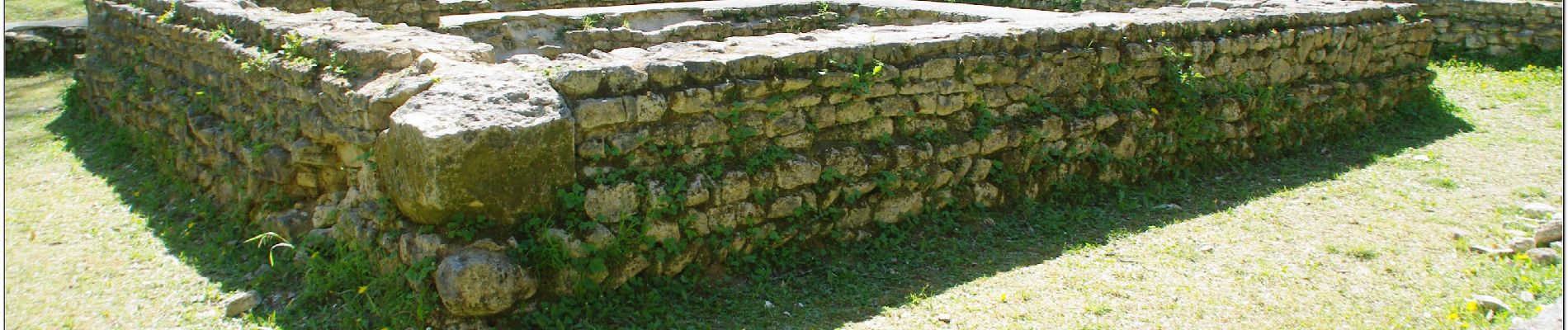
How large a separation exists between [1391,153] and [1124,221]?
2.43 meters

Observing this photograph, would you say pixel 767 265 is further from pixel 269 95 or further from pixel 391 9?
pixel 391 9

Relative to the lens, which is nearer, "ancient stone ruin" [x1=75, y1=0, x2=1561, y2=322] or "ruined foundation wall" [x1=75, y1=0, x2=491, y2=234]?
"ancient stone ruin" [x1=75, y1=0, x2=1561, y2=322]

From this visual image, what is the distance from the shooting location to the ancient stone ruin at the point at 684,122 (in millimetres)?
4273

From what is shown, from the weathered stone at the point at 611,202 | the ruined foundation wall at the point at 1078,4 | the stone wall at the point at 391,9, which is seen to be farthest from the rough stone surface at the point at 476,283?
the ruined foundation wall at the point at 1078,4

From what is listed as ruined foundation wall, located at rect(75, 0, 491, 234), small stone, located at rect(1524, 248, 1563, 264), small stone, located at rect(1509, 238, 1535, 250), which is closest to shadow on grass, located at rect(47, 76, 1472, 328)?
ruined foundation wall, located at rect(75, 0, 491, 234)

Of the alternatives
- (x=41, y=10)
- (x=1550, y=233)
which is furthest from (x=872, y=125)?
(x=41, y=10)

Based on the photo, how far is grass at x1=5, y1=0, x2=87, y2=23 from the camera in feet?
44.3

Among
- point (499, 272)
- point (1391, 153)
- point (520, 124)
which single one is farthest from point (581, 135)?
point (1391, 153)

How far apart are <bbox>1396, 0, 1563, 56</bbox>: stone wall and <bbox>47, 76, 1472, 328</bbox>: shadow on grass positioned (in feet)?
14.6

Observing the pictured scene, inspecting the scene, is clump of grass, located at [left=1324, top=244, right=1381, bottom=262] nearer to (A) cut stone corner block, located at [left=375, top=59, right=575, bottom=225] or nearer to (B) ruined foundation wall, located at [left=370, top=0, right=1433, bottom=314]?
(B) ruined foundation wall, located at [left=370, top=0, right=1433, bottom=314]

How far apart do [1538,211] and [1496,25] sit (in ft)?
17.4

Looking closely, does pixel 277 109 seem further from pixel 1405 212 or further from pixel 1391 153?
pixel 1391 153

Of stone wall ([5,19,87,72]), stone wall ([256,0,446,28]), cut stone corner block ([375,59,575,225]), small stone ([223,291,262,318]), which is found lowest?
small stone ([223,291,262,318])

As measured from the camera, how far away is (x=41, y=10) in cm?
1388
